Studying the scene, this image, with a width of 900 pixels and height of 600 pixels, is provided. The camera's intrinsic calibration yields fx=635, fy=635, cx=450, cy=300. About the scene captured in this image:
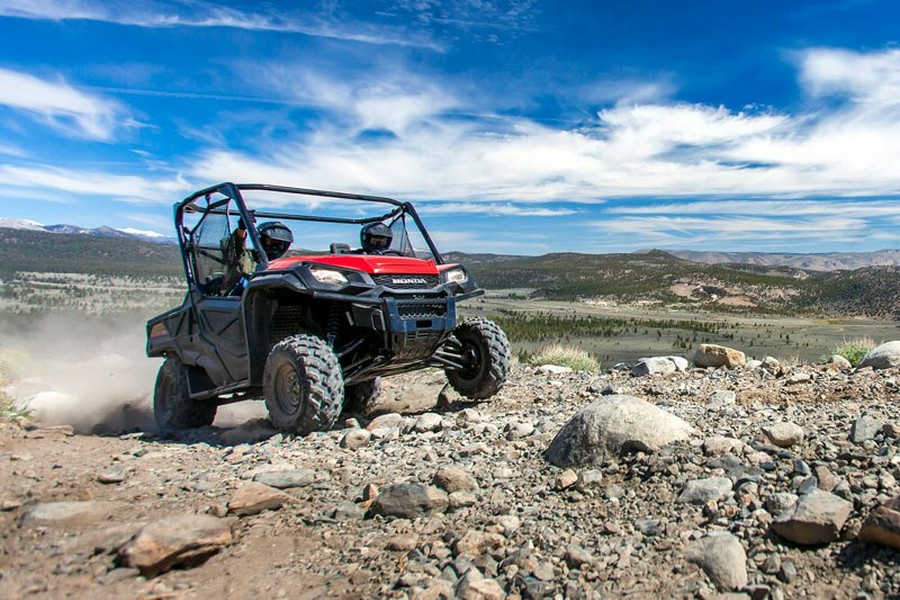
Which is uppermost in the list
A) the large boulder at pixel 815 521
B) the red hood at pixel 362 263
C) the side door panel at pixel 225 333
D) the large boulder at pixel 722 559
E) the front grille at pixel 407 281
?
the red hood at pixel 362 263

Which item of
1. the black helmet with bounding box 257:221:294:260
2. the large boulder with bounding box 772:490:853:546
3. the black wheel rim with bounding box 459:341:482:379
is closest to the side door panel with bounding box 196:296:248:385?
the black helmet with bounding box 257:221:294:260

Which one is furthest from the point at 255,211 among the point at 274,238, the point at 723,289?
the point at 723,289

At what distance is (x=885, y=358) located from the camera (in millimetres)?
7676

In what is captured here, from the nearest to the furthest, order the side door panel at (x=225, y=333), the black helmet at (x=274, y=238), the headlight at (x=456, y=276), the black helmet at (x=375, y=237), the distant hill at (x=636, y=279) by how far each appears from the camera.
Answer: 1. the side door panel at (x=225, y=333)
2. the headlight at (x=456, y=276)
3. the black helmet at (x=274, y=238)
4. the black helmet at (x=375, y=237)
5. the distant hill at (x=636, y=279)

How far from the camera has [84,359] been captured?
725 inches

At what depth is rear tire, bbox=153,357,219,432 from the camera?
821cm

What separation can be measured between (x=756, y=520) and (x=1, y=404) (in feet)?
Result: 30.8

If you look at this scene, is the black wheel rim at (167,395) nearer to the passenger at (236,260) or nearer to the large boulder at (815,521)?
the passenger at (236,260)

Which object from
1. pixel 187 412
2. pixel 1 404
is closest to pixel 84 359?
pixel 1 404

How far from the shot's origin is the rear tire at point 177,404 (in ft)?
26.9

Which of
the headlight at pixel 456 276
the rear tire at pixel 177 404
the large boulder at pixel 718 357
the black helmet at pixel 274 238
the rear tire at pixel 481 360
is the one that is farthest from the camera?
the large boulder at pixel 718 357

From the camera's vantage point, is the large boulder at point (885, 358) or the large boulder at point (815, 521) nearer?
the large boulder at point (815, 521)

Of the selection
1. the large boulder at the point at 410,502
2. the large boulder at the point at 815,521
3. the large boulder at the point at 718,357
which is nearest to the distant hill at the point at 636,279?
the large boulder at the point at 718,357

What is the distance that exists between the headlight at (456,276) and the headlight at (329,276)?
1.43 metres
